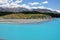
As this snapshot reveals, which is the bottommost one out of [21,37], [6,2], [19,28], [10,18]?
[21,37]

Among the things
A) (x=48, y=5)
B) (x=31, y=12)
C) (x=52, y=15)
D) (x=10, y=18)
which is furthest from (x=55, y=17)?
(x=10, y=18)

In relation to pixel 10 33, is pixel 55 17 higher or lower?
higher

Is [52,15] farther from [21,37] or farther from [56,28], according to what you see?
[21,37]

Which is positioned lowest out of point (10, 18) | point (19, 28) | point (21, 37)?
point (21, 37)

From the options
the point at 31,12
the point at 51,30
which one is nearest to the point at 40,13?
the point at 31,12

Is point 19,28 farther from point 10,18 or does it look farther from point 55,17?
point 55,17

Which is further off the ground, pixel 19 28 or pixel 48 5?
pixel 48 5
